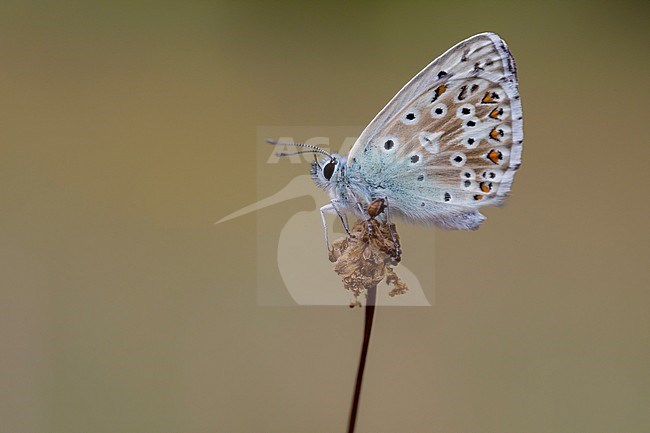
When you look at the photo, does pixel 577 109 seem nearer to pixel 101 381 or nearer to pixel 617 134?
pixel 617 134

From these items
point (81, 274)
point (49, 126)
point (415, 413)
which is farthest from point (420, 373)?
point (49, 126)

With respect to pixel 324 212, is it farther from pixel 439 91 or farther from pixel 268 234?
pixel 439 91

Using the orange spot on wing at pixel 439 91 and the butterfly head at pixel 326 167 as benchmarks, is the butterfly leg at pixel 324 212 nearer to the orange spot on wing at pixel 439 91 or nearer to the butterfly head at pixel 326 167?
the butterfly head at pixel 326 167

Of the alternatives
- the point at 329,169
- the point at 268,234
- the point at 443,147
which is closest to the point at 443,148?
the point at 443,147

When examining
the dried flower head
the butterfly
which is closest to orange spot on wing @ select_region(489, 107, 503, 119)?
the butterfly

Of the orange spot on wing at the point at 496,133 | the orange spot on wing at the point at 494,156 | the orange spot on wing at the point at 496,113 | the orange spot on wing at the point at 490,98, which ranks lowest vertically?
the orange spot on wing at the point at 494,156

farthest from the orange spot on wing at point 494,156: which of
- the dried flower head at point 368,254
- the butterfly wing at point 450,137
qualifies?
the dried flower head at point 368,254

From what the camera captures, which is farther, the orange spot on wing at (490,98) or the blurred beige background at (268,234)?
the blurred beige background at (268,234)
